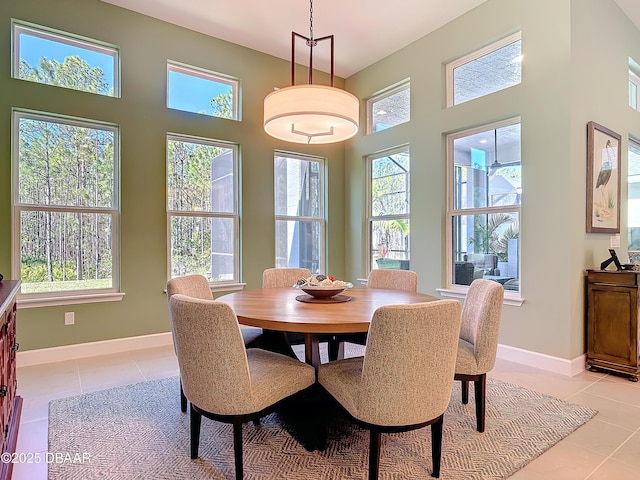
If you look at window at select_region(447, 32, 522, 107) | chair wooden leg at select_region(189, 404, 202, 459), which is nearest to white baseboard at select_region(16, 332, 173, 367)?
chair wooden leg at select_region(189, 404, 202, 459)

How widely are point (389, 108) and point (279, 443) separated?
4.08 metres

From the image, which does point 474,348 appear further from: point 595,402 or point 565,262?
point 565,262

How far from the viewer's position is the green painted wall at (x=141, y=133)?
331 cm

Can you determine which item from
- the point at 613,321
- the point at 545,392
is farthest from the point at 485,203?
the point at 545,392

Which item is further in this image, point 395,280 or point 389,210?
point 389,210

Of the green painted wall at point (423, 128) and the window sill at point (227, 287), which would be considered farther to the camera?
the window sill at point (227, 287)

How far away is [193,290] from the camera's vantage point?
2557 mm

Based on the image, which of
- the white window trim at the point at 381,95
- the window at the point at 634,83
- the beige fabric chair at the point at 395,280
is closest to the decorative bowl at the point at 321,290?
the beige fabric chair at the point at 395,280

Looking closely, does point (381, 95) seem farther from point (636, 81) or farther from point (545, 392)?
point (545, 392)

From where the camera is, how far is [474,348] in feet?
6.94

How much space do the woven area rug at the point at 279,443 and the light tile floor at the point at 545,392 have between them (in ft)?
0.25

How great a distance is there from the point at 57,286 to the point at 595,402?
14.7 feet

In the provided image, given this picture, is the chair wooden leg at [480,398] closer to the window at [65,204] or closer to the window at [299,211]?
the window at [299,211]

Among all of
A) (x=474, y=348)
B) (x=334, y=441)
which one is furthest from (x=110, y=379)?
(x=474, y=348)
